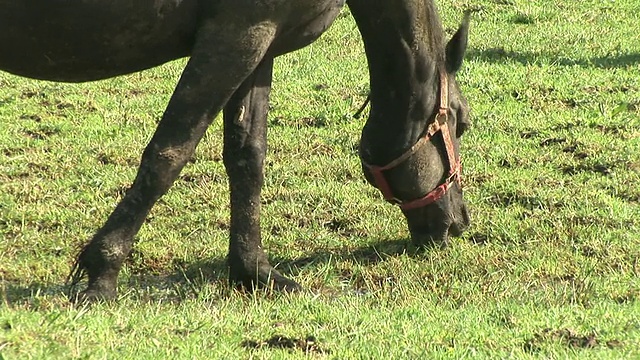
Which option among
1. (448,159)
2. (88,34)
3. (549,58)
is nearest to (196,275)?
(448,159)

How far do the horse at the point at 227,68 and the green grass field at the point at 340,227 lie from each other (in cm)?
35

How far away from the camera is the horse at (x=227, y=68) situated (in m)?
4.95

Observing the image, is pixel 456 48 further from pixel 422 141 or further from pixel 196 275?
pixel 196 275

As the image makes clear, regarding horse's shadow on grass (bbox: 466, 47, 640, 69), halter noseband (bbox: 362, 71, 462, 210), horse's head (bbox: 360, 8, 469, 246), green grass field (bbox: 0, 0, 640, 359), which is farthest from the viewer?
horse's shadow on grass (bbox: 466, 47, 640, 69)

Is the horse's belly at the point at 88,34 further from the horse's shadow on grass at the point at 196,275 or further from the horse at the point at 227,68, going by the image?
the horse's shadow on grass at the point at 196,275

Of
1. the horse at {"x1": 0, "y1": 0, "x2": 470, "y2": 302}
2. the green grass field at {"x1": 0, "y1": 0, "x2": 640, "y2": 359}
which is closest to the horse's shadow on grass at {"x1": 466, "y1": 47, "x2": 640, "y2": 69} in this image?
the green grass field at {"x1": 0, "y1": 0, "x2": 640, "y2": 359}

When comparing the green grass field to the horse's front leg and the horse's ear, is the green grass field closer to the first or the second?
the horse's front leg

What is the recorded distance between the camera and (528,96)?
32.2ft

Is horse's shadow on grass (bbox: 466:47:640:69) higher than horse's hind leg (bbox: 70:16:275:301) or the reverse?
the reverse

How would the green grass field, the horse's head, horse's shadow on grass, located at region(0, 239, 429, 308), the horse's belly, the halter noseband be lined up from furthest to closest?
the halter noseband, the horse's head, horse's shadow on grass, located at region(0, 239, 429, 308), the horse's belly, the green grass field

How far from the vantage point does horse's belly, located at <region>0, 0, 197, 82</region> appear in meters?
4.92

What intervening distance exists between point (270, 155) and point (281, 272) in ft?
7.23

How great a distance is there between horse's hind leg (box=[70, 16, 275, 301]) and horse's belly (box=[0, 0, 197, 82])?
0.59 feet

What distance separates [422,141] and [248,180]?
0.98 metres
